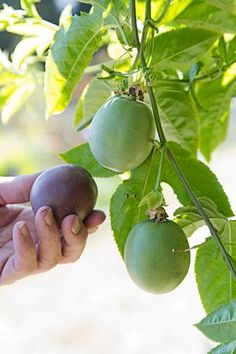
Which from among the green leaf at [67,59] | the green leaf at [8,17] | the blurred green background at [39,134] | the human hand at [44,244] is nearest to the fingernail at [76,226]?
the human hand at [44,244]

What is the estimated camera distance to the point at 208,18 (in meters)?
0.70

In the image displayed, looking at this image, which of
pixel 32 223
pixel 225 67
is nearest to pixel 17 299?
pixel 32 223

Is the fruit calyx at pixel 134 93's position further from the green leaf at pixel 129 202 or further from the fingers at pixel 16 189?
the fingers at pixel 16 189

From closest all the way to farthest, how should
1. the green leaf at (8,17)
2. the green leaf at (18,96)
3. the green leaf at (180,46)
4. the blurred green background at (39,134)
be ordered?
the green leaf at (180,46)
the green leaf at (8,17)
the green leaf at (18,96)
the blurred green background at (39,134)

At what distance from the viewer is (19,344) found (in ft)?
8.16

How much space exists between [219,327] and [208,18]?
0.29m

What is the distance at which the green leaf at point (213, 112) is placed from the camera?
0.86 metres

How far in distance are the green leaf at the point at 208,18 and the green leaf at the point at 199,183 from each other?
12 cm

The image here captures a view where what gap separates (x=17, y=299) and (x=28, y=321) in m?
0.21

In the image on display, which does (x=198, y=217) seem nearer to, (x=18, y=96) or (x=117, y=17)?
(x=117, y=17)

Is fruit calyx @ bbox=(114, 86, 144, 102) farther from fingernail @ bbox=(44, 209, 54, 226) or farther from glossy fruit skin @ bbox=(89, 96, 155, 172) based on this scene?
fingernail @ bbox=(44, 209, 54, 226)

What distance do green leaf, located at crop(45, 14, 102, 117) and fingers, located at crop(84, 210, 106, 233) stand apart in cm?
13

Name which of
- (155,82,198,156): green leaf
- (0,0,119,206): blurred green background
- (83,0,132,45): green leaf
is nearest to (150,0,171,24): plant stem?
(83,0,132,45): green leaf

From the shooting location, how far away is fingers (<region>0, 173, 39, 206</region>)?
875mm
